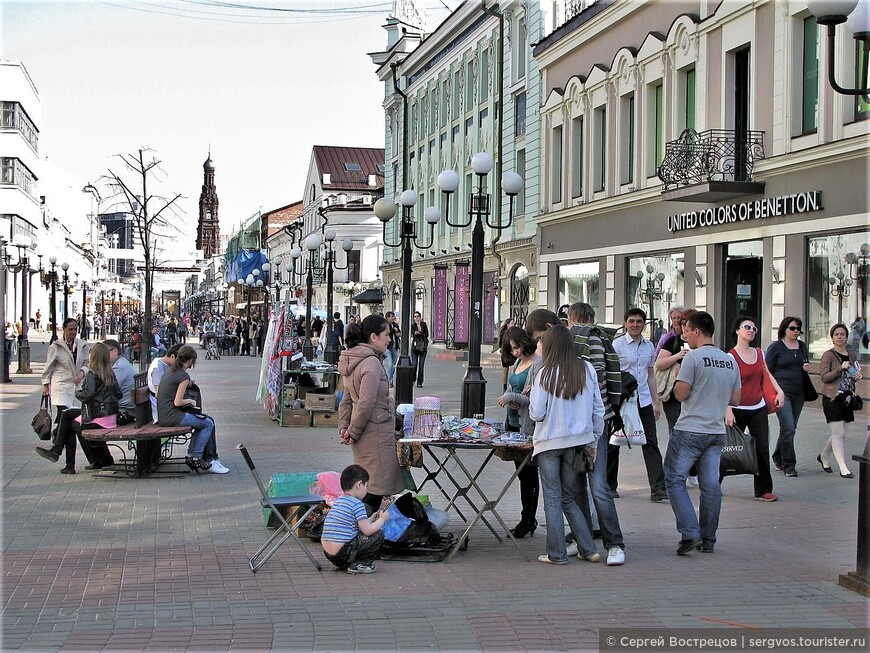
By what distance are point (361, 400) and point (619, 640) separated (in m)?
2.72

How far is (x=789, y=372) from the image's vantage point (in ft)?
37.0

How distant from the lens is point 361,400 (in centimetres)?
754

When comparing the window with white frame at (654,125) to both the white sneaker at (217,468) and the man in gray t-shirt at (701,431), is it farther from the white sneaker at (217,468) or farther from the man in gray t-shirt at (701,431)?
the man in gray t-shirt at (701,431)

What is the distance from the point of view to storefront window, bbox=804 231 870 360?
16859 mm

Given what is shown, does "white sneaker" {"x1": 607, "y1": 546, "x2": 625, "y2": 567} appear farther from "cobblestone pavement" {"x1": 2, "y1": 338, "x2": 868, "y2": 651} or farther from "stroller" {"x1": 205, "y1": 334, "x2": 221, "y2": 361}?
"stroller" {"x1": 205, "y1": 334, "x2": 221, "y2": 361}

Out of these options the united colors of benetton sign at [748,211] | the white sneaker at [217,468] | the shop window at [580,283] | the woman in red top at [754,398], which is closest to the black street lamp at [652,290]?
the united colors of benetton sign at [748,211]

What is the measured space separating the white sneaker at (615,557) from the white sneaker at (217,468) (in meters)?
5.47

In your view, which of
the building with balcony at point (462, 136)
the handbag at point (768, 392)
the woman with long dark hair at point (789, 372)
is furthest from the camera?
the building with balcony at point (462, 136)

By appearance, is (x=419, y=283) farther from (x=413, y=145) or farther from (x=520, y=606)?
(x=520, y=606)

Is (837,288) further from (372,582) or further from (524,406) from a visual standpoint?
(372,582)

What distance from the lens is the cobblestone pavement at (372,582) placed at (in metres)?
5.74

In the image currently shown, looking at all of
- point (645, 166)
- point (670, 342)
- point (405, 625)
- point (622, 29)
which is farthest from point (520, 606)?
point (622, 29)

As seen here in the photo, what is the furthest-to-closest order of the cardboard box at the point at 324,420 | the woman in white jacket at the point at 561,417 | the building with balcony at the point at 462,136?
the building with balcony at the point at 462,136
the cardboard box at the point at 324,420
the woman in white jacket at the point at 561,417

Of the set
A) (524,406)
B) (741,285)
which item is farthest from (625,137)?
(524,406)
